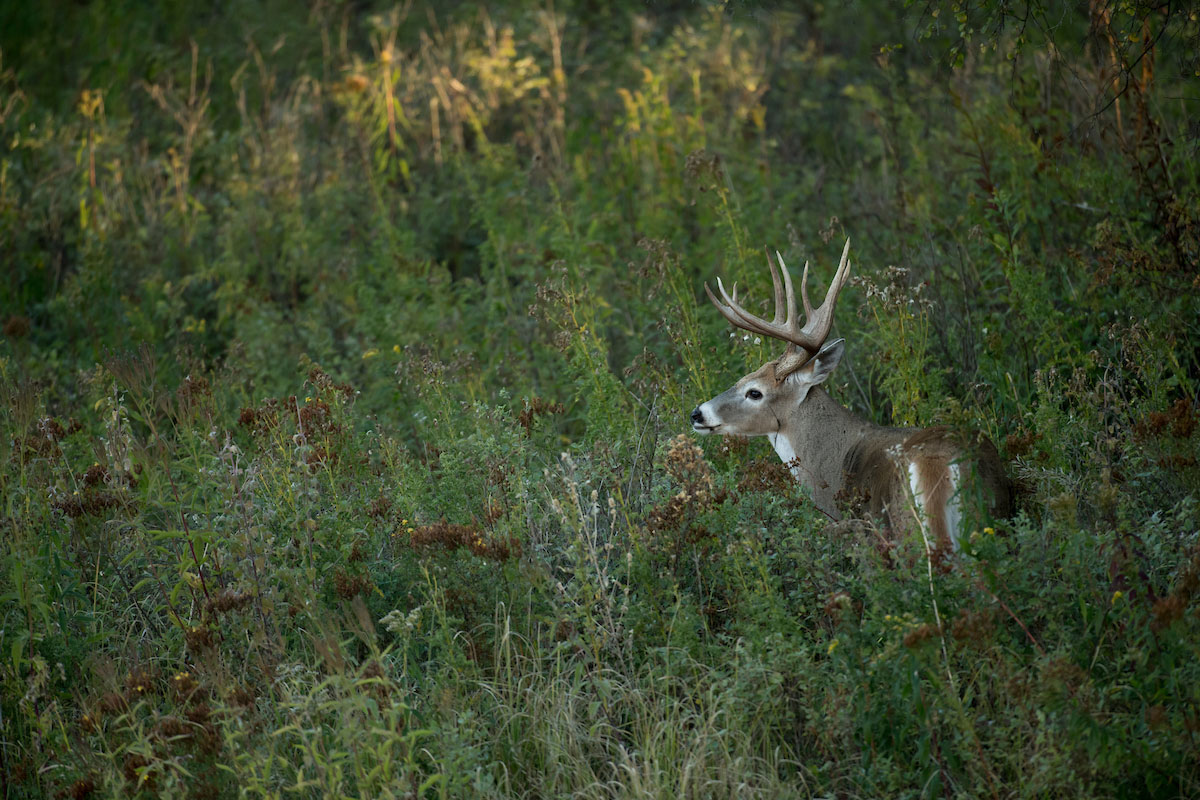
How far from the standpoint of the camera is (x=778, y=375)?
546 centimetres

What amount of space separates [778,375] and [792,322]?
0.27 metres

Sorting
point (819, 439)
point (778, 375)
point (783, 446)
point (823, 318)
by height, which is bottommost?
point (783, 446)

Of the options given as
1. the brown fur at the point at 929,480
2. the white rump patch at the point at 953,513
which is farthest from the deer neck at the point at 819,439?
the white rump patch at the point at 953,513

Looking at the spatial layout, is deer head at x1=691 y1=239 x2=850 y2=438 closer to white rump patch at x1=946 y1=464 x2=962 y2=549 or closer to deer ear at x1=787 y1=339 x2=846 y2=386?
deer ear at x1=787 y1=339 x2=846 y2=386

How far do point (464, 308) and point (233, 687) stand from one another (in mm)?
4233

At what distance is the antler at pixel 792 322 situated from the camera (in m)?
5.33

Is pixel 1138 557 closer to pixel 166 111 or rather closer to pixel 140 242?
A: pixel 140 242

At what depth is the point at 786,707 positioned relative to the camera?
368 cm

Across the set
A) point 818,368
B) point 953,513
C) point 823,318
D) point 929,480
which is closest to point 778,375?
point 818,368

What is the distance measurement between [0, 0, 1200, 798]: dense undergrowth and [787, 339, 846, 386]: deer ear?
0.24 m

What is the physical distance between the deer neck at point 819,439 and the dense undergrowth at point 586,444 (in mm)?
258

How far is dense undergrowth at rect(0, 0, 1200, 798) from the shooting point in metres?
3.49

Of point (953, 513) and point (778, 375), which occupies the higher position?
point (953, 513)

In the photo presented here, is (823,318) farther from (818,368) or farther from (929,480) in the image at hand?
(929,480)
